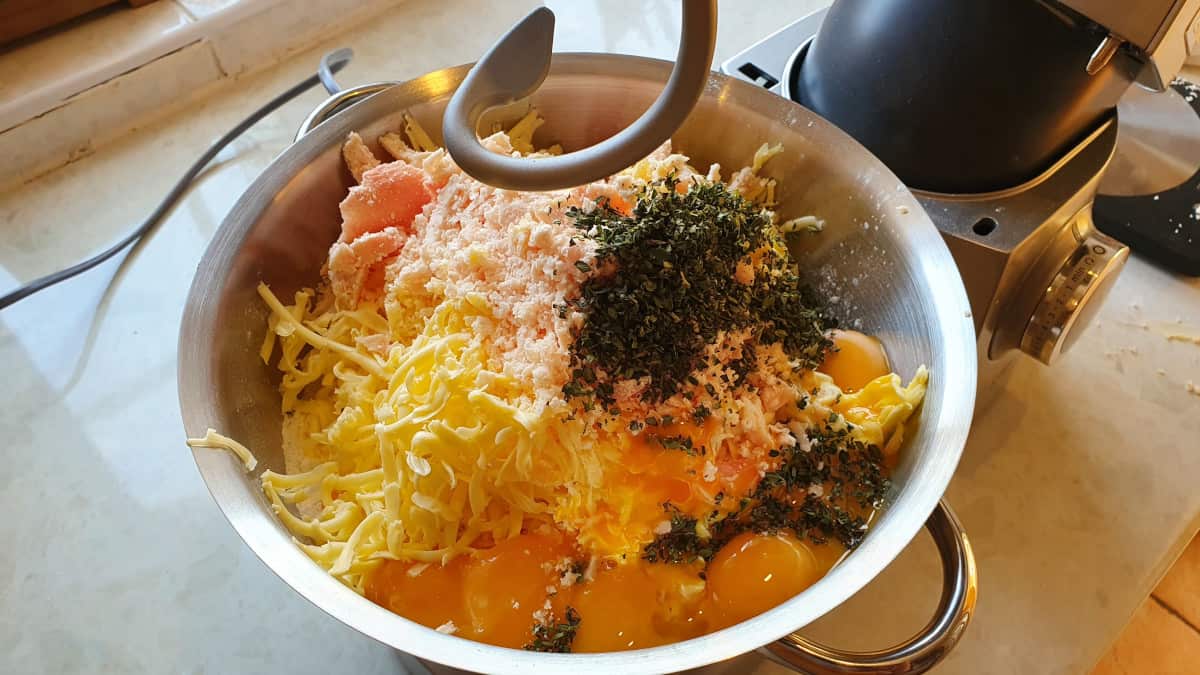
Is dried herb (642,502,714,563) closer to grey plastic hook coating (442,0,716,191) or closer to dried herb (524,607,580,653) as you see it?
dried herb (524,607,580,653)

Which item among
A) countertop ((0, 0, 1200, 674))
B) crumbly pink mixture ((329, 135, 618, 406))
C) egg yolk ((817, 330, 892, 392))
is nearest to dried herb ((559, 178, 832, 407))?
crumbly pink mixture ((329, 135, 618, 406))

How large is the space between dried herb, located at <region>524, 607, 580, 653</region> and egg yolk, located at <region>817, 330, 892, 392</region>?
41 centimetres

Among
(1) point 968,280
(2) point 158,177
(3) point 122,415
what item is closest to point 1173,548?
(1) point 968,280

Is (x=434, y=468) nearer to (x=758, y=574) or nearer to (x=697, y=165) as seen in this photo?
Result: (x=758, y=574)

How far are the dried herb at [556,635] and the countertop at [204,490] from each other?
0.64 ft

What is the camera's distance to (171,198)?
1358 millimetres

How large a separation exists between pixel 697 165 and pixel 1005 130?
1.29 feet

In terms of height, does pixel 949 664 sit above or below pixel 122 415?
below

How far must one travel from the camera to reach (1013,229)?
0.90 m

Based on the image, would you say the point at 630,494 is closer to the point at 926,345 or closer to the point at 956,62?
the point at 926,345

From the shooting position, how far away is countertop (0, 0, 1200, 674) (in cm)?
97

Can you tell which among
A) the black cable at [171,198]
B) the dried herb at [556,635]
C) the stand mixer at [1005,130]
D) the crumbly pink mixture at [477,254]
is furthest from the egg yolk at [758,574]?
the black cable at [171,198]

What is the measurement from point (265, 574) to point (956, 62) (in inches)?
41.3

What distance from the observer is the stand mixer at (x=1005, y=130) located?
857 millimetres
